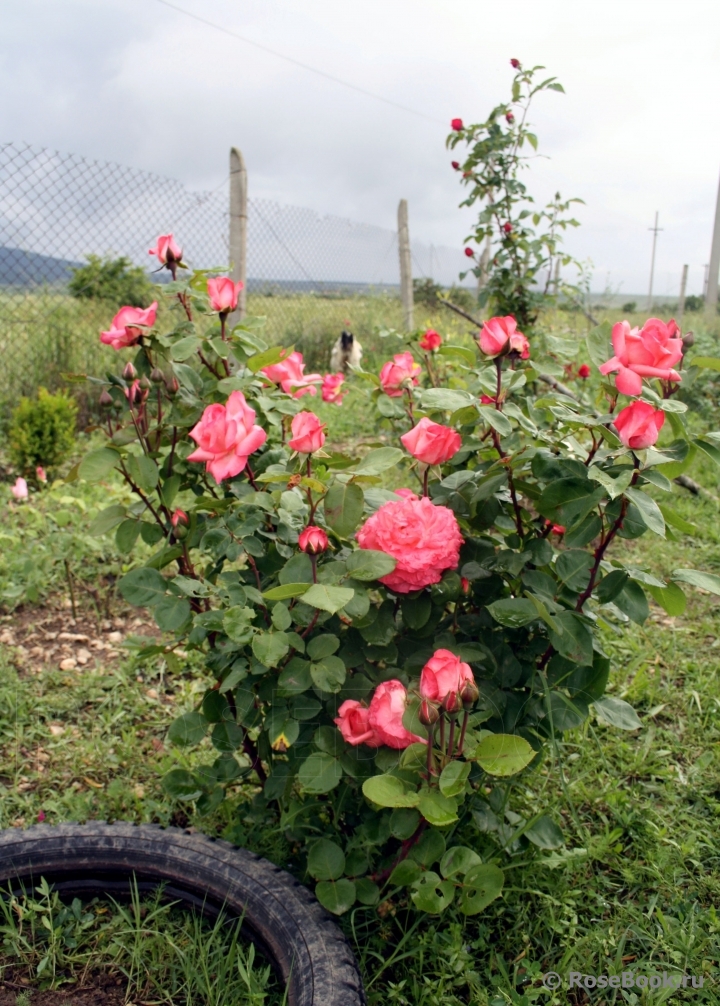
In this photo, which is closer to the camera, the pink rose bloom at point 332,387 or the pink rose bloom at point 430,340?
the pink rose bloom at point 332,387

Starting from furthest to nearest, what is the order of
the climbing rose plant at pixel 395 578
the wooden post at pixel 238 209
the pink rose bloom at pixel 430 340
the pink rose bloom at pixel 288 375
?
the wooden post at pixel 238 209, the pink rose bloom at pixel 430 340, the pink rose bloom at pixel 288 375, the climbing rose plant at pixel 395 578

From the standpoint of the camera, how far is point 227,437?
974mm

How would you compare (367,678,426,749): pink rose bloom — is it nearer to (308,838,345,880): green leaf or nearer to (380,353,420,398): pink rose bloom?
(308,838,345,880): green leaf

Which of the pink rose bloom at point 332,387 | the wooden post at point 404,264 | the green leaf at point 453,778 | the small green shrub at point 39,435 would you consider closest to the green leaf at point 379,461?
the green leaf at point 453,778

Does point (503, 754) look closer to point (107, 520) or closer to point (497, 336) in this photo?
point (497, 336)

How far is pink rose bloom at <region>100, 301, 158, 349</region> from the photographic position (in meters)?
1.11

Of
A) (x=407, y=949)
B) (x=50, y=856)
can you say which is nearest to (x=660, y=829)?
(x=407, y=949)

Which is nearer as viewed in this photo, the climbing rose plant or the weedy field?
the climbing rose plant

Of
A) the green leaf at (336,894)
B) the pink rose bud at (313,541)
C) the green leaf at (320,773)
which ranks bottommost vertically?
the green leaf at (336,894)

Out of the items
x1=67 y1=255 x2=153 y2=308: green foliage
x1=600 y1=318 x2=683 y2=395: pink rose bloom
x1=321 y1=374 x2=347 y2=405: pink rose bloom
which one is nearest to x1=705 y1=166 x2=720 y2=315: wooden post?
x1=67 y1=255 x2=153 y2=308: green foliage

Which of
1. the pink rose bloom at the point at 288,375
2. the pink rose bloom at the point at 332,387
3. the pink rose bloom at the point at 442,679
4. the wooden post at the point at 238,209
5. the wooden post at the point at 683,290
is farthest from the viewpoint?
the wooden post at the point at 683,290

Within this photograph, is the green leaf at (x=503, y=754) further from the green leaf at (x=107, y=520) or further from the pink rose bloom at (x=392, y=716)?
the green leaf at (x=107, y=520)

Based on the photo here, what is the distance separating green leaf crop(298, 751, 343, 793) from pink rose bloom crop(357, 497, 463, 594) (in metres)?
0.28

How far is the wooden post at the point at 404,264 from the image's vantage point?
8.34 m
